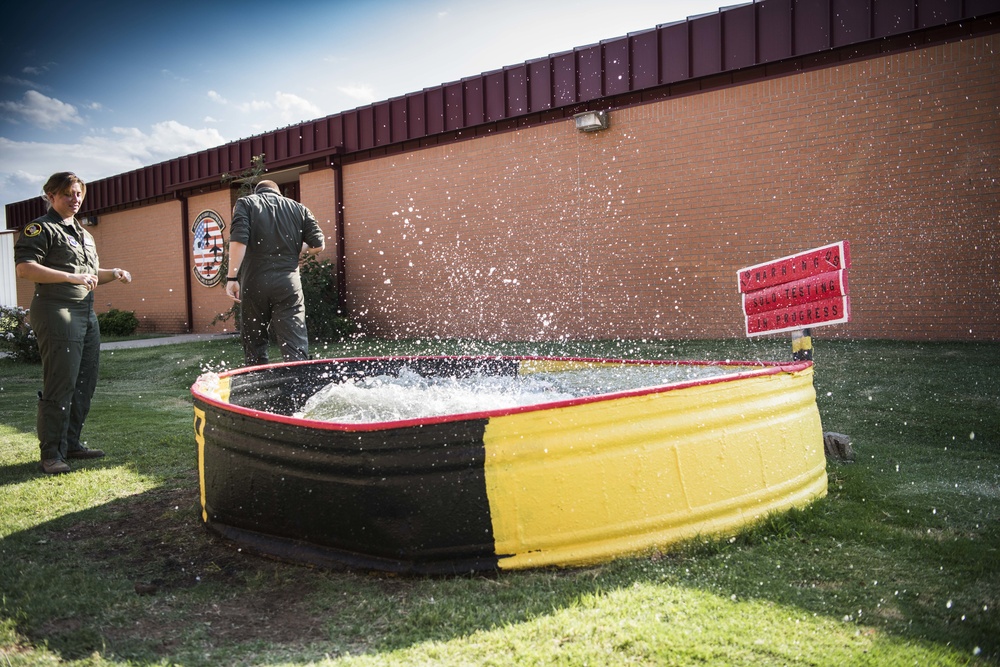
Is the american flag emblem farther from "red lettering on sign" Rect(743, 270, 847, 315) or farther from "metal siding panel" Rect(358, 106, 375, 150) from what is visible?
"red lettering on sign" Rect(743, 270, 847, 315)

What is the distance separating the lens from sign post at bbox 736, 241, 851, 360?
324 centimetres

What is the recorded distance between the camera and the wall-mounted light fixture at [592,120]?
10016mm

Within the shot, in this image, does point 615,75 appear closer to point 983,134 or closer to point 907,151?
point 907,151

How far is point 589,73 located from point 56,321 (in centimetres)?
806

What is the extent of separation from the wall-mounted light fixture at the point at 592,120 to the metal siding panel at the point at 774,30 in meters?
2.22

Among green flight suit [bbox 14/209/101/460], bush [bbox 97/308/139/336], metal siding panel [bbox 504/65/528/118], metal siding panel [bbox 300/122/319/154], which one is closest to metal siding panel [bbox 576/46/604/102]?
metal siding panel [bbox 504/65/528/118]

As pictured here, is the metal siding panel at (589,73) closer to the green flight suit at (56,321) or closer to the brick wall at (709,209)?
the brick wall at (709,209)

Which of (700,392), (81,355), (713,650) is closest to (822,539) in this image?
(700,392)

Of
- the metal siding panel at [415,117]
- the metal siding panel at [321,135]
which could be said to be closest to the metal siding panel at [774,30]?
the metal siding panel at [415,117]

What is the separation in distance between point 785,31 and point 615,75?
7.63 feet

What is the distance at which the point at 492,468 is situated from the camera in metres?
2.55

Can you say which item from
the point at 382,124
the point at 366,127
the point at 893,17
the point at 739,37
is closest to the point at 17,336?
the point at 366,127

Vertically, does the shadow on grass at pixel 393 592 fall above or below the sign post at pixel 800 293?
below

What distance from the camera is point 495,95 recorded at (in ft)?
36.9
